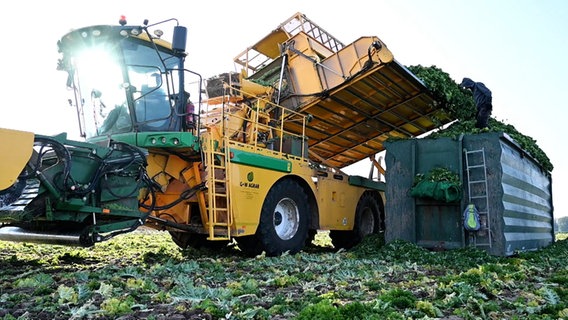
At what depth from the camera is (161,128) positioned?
646 centimetres

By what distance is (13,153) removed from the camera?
14.9 feet

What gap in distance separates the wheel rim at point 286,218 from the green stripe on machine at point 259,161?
0.53 m

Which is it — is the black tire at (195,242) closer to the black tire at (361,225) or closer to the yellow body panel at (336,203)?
the yellow body panel at (336,203)

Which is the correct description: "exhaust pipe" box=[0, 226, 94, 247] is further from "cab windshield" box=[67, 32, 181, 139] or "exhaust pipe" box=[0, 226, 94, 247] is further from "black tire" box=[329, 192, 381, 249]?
"black tire" box=[329, 192, 381, 249]

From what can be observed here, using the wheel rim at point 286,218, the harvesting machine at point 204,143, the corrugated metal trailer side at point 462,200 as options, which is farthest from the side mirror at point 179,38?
the corrugated metal trailer side at point 462,200

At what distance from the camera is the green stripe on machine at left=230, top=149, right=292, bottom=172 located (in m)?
6.82

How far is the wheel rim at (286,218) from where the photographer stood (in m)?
7.63

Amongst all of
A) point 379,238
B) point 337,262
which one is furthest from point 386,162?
point 337,262

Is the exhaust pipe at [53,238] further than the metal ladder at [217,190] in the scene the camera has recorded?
No

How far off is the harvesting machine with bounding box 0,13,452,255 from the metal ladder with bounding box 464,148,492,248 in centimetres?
193

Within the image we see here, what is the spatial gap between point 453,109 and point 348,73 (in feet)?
7.76

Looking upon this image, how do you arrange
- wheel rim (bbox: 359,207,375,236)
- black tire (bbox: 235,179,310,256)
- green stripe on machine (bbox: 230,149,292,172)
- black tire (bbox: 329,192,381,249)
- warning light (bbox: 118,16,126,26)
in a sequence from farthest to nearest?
wheel rim (bbox: 359,207,375,236)
black tire (bbox: 329,192,381,249)
black tire (bbox: 235,179,310,256)
green stripe on machine (bbox: 230,149,292,172)
warning light (bbox: 118,16,126,26)

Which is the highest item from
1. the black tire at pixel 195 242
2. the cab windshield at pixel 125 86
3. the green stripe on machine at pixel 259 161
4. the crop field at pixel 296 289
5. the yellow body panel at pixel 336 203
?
the cab windshield at pixel 125 86

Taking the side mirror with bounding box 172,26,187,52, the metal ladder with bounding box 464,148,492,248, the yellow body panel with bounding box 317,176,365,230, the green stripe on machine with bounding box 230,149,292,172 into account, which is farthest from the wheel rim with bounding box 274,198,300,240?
the side mirror with bounding box 172,26,187,52
